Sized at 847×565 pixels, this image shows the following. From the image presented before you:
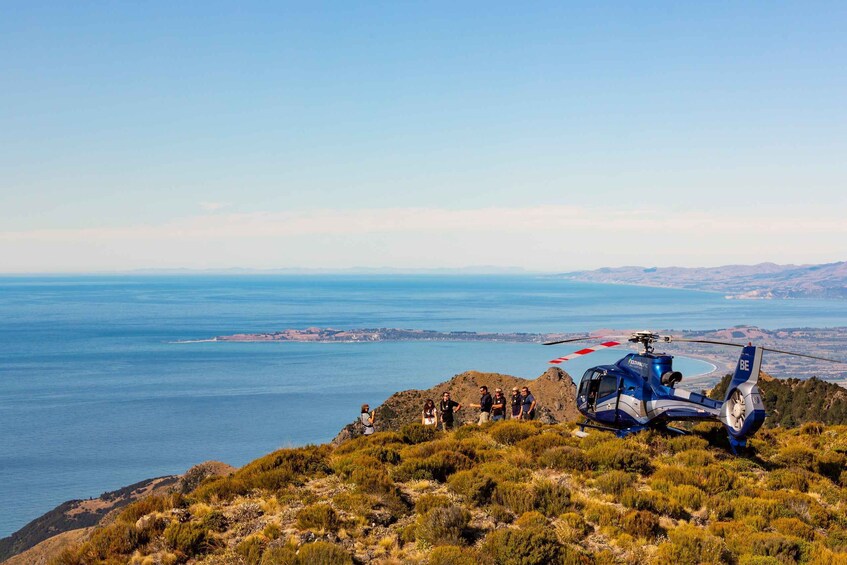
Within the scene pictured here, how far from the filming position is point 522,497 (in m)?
A: 13.2

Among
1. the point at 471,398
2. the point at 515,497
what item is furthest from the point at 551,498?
the point at 471,398

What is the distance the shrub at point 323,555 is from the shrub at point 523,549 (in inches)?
93.4

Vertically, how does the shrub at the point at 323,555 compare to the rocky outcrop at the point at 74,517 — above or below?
above

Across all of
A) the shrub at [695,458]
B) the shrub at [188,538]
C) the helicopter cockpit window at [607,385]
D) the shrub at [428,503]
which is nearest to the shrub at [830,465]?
the shrub at [695,458]

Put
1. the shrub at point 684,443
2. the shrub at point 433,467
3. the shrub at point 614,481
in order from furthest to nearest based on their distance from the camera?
the shrub at point 684,443, the shrub at point 433,467, the shrub at point 614,481

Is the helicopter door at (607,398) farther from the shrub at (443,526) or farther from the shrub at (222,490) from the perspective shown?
the shrub at (222,490)

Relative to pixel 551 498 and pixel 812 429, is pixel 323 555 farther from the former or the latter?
pixel 812 429

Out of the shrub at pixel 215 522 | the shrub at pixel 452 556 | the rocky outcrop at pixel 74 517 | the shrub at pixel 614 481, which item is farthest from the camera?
the rocky outcrop at pixel 74 517

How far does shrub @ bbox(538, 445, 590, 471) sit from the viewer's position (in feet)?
50.7

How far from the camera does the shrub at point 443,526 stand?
11.6 m

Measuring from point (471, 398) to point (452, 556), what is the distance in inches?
1653

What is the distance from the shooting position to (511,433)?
18594 millimetres

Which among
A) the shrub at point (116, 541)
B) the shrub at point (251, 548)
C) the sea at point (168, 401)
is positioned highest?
the shrub at point (251, 548)

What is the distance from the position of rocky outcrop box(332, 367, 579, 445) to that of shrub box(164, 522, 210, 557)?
3492 centimetres
